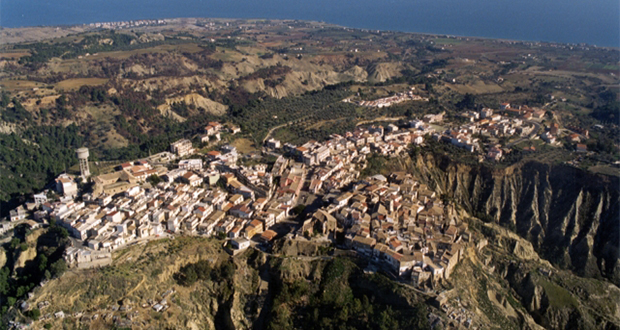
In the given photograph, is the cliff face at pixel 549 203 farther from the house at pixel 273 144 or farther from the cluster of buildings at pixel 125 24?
the cluster of buildings at pixel 125 24

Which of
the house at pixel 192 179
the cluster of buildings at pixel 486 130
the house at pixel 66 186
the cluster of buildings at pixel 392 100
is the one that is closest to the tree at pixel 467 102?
the cluster of buildings at pixel 392 100

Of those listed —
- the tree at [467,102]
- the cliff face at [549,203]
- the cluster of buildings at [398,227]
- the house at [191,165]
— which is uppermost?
the tree at [467,102]

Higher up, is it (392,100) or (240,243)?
(392,100)

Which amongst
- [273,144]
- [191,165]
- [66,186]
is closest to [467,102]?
[273,144]

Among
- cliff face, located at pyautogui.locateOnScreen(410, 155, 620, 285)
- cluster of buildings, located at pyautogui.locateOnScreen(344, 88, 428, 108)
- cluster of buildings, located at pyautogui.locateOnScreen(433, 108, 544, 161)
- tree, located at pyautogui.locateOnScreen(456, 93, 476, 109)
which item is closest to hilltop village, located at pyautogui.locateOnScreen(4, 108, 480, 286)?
cliff face, located at pyautogui.locateOnScreen(410, 155, 620, 285)

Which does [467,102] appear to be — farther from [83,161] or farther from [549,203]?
[83,161]

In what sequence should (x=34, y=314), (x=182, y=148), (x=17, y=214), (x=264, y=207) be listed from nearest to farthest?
(x=34, y=314) → (x=17, y=214) → (x=264, y=207) → (x=182, y=148)
